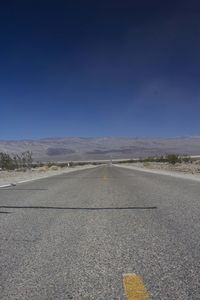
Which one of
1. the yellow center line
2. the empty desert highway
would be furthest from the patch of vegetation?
the yellow center line

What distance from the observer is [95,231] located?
27.6ft

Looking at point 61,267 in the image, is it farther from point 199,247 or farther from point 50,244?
point 199,247

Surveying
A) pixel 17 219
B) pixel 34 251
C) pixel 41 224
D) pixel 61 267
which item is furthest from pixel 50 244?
pixel 17 219

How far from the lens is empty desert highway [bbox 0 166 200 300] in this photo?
188 inches

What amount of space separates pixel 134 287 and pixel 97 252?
6.01ft

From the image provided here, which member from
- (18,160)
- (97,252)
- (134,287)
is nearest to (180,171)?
(97,252)

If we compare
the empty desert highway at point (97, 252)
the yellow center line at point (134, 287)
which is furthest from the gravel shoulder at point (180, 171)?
the yellow center line at point (134, 287)

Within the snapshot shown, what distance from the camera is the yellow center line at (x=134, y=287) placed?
4499 mm

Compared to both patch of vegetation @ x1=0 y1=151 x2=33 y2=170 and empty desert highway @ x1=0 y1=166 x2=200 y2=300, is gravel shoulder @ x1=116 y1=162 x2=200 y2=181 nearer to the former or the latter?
empty desert highway @ x1=0 y1=166 x2=200 y2=300

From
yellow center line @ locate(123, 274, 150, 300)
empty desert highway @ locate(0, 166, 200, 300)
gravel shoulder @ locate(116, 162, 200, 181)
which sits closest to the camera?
yellow center line @ locate(123, 274, 150, 300)

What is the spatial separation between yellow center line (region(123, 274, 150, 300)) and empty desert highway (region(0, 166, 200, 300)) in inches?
2.2

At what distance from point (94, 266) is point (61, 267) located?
410 mm

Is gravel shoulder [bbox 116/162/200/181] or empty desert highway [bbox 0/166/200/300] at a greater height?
empty desert highway [bbox 0/166/200/300]

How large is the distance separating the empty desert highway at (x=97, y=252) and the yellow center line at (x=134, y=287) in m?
0.06
